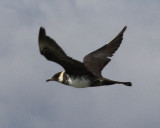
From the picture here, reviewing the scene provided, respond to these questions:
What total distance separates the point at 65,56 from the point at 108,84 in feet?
7.48

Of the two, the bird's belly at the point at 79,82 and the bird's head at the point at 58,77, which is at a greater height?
the bird's head at the point at 58,77

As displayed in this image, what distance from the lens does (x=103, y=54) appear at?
2145 centimetres

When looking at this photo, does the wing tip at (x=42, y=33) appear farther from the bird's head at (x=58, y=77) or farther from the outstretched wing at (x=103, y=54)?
the outstretched wing at (x=103, y=54)

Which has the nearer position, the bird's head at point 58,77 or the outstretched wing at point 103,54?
the bird's head at point 58,77

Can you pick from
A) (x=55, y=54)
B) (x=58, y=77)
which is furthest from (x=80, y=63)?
(x=58, y=77)

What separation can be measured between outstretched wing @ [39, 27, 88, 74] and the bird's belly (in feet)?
1.06

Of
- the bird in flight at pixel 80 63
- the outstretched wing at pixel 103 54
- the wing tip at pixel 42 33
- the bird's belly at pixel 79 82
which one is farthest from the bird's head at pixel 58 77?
the wing tip at pixel 42 33

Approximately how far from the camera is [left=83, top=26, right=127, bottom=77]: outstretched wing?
68.3 feet

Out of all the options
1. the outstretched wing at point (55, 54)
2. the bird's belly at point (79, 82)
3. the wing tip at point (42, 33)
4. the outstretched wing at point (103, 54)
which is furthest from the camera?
the outstretched wing at point (103, 54)

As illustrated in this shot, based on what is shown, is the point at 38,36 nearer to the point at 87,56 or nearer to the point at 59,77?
the point at 59,77

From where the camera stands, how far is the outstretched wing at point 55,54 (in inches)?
652

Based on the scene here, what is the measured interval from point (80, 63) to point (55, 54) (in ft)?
3.17

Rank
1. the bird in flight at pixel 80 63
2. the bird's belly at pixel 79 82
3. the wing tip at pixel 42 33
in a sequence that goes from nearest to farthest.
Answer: the wing tip at pixel 42 33
the bird in flight at pixel 80 63
the bird's belly at pixel 79 82

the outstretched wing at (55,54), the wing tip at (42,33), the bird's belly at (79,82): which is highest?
the wing tip at (42,33)
